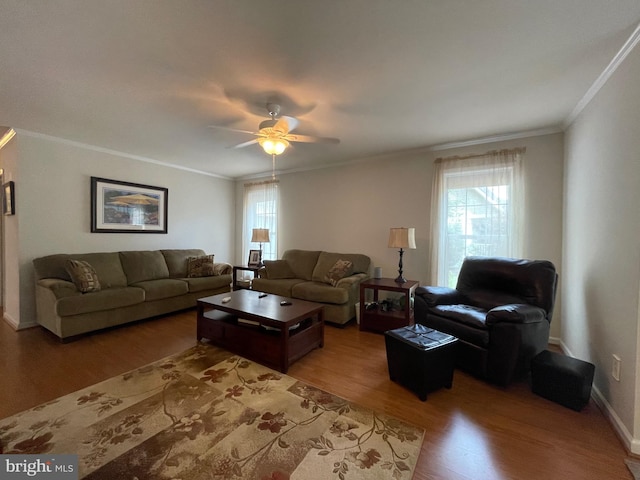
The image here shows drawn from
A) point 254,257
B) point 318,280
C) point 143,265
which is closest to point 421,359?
point 318,280

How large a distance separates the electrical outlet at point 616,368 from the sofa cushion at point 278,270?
3.62m

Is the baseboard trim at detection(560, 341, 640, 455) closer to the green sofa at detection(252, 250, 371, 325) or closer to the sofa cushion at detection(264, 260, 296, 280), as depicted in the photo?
the green sofa at detection(252, 250, 371, 325)

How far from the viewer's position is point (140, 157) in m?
4.28

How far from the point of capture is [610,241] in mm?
1878

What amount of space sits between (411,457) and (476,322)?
1238 millimetres

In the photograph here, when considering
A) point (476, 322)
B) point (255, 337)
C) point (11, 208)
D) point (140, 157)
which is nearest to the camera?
point (476, 322)

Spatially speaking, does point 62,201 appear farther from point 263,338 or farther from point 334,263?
point 334,263

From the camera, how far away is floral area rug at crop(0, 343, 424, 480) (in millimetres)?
1386

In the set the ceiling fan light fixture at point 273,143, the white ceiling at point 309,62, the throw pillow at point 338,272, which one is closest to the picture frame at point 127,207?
the white ceiling at point 309,62

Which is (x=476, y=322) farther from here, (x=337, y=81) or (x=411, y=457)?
(x=337, y=81)

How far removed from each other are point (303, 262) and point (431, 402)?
114 inches

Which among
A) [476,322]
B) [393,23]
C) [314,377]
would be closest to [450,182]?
[476,322]

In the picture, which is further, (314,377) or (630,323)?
(314,377)

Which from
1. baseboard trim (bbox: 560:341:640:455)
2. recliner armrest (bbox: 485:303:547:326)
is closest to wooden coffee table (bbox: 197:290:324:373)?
recliner armrest (bbox: 485:303:547:326)
